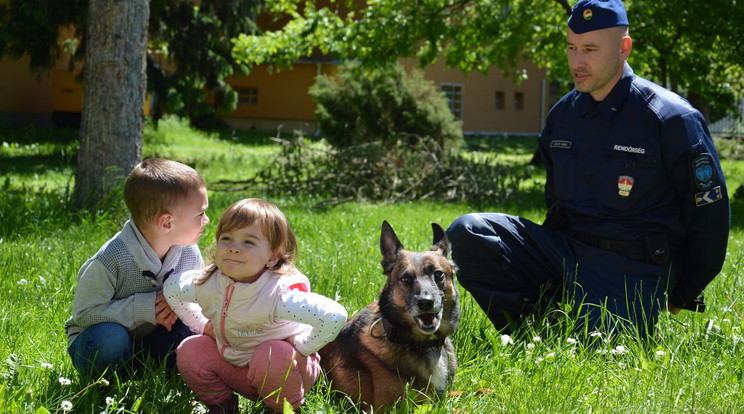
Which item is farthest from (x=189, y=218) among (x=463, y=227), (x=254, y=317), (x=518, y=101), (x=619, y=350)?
(x=518, y=101)

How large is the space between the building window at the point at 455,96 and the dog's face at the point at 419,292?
31461 millimetres

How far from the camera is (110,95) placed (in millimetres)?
7402

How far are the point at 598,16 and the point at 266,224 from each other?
243cm

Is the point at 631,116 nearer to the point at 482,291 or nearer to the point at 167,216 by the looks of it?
the point at 482,291

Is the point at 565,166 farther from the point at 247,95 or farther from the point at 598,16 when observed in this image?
the point at 247,95

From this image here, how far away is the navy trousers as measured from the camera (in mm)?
3893

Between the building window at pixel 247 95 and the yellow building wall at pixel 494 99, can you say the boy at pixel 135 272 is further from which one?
the yellow building wall at pixel 494 99

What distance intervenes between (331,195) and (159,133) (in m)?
12.0

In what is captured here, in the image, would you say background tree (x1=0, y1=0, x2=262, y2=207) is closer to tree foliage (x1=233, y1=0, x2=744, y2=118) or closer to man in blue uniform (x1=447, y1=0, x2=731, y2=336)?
tree foliage (x1=233, y1=0, x2=744, y2=118)

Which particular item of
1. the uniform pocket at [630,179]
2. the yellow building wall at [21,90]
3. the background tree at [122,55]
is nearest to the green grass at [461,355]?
the uniform pocket at [630,179]

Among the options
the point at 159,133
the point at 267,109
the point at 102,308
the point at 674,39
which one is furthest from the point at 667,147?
the point at 267,109

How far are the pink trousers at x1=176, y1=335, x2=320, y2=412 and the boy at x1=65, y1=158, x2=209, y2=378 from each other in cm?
31

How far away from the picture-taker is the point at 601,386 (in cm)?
305

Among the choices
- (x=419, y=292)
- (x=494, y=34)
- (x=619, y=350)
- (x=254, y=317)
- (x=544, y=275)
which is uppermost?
(x=494, y=34)
